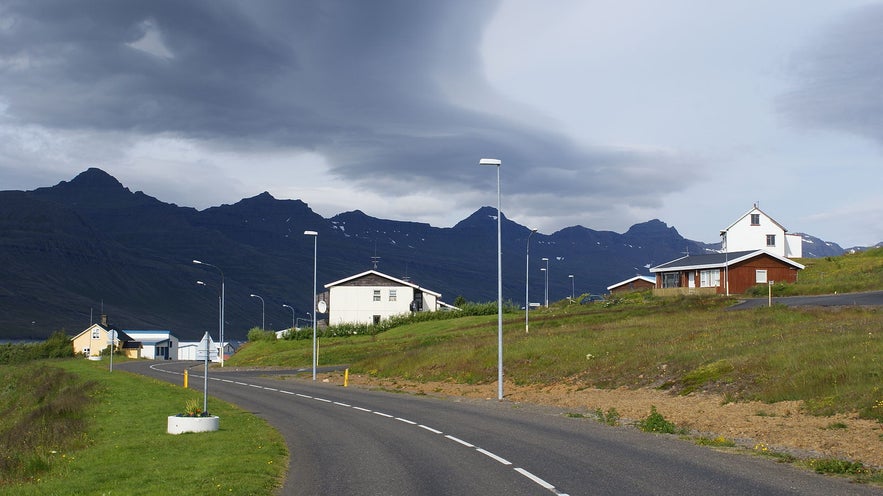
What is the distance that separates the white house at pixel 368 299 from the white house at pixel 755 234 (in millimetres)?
41930

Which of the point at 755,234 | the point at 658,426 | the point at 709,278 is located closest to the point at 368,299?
the point at 709,278

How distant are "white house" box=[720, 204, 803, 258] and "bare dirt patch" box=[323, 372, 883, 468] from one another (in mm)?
81136

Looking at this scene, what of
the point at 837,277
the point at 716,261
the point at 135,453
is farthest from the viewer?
the point at 716,261

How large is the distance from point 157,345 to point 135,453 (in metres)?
145

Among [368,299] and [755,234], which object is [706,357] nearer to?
[368,299]

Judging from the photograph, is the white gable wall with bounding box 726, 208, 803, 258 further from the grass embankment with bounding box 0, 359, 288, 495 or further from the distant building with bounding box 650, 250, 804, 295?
the grass embankment with bounding box 0, 359, 288, 495

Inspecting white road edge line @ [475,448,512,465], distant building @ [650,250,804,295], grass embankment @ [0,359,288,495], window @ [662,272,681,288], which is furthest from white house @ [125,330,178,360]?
white road edge line @ [475,448,512,465]

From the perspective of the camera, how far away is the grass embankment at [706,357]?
23.2m

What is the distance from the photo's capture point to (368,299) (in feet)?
338

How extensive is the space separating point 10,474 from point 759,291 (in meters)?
64.2

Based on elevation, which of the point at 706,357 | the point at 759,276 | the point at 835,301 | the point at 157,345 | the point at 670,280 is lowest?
the point at 157,345

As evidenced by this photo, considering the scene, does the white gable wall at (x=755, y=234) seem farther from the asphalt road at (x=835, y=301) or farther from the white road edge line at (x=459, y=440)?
the white road edge line at (x=459, y=440)

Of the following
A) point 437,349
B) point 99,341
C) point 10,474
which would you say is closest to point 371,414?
point 10,474

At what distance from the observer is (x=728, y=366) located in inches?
1141
